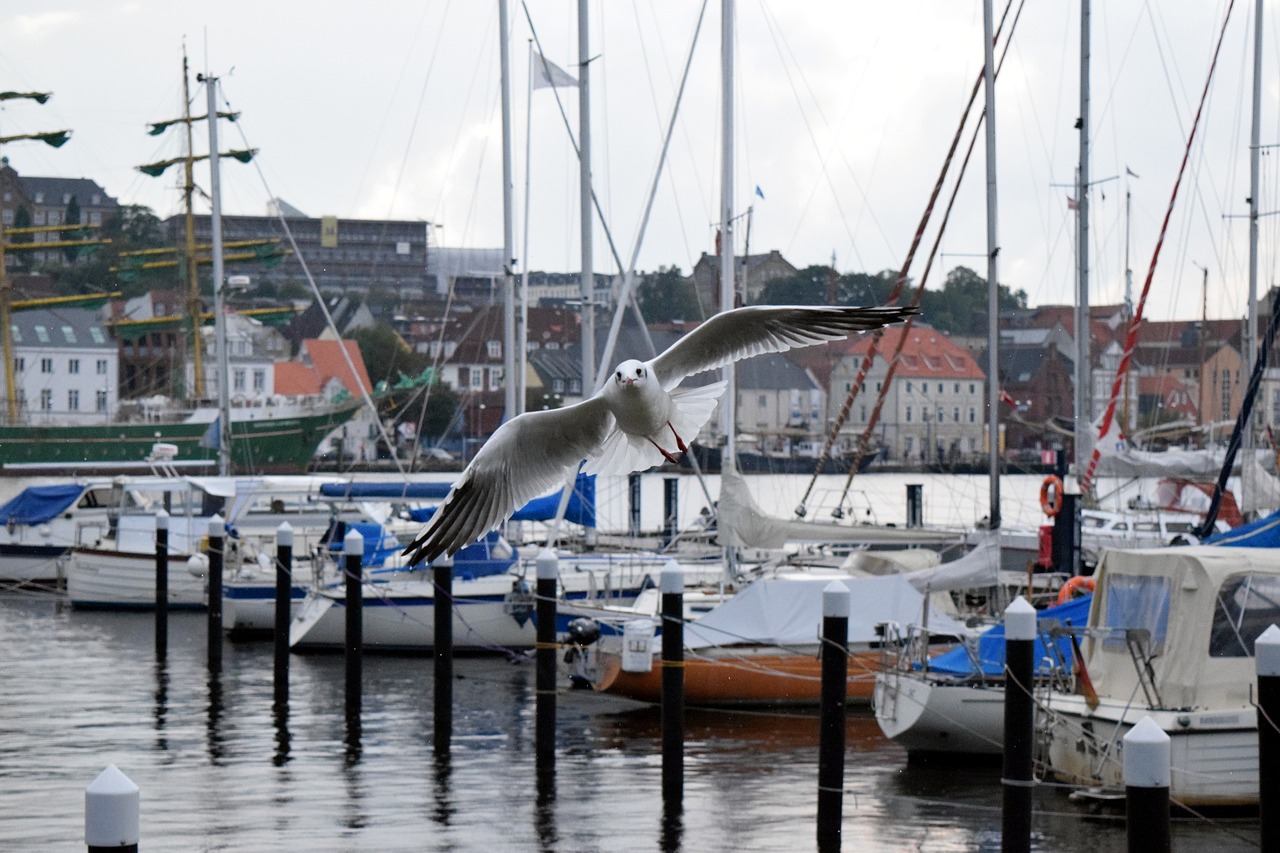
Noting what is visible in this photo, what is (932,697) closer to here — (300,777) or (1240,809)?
(1240,809)

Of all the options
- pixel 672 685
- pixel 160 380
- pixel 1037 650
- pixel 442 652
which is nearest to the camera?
pixel 672 685

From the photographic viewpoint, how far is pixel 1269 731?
28.0ft

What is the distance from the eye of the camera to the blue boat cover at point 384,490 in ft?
82.1

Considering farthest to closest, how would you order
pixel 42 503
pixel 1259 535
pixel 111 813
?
pixel 42 503 → pixel 1259 535 → pixel 111 813

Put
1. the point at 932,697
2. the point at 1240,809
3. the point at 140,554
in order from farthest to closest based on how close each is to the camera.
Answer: the point at 140,554 < the point at 932,697 < the point at 1240,809

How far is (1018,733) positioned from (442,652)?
289 inches

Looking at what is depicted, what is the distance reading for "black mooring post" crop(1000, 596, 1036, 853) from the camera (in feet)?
31.0

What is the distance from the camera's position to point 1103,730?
11875 millimetres

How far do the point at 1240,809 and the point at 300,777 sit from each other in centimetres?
697

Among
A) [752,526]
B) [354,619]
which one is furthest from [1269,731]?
[752,526]

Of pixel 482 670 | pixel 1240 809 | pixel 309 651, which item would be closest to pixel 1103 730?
pixel 1240 809

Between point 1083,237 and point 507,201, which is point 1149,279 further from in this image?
point 507,201

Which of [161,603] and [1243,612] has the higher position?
[1243,612]

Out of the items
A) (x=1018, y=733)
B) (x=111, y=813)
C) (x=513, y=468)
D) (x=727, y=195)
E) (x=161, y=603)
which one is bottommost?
(x=161, y=603)
